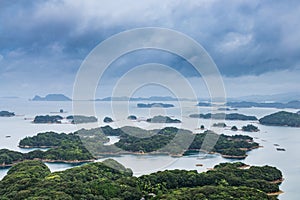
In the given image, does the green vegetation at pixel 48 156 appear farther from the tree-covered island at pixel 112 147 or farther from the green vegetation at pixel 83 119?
the green vegetation at pixel 83 119

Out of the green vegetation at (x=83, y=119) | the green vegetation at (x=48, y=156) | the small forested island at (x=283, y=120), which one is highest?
the small forested island at (x=283, y=120)

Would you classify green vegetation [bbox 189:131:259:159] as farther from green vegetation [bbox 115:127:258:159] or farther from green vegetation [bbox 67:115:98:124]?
green vegetation [bbox 67:115:98:124]

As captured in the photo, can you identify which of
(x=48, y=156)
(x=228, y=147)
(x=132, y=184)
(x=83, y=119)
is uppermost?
(x=83, y=119)

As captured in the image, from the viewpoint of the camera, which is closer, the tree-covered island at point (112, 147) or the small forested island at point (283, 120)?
the tree-covered island at point (112, 147)

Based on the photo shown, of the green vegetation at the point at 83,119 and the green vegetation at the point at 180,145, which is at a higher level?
the green vegetation at the point at 83,119

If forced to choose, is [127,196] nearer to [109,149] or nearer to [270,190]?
[270,190]

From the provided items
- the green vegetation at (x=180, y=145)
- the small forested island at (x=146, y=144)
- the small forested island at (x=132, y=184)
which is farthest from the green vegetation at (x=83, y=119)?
the small forested island at (x=132, y=184)

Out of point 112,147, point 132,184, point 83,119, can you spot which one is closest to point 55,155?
point 112,147

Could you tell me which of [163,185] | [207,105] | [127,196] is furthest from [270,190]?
[207,105]

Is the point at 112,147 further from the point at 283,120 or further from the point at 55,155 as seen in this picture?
the point at 283,120
